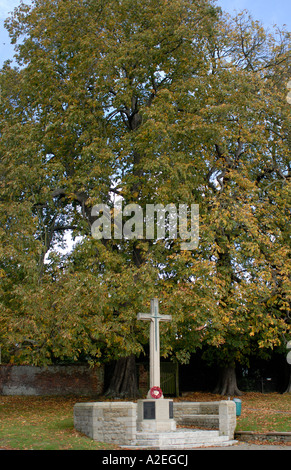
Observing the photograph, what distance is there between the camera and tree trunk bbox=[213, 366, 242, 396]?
2280 centimetres

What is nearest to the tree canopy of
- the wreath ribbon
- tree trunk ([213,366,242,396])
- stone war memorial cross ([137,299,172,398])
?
tree trunk ([213,366,242,396])

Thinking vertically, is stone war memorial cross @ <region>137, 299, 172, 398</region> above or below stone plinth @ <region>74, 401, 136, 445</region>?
above

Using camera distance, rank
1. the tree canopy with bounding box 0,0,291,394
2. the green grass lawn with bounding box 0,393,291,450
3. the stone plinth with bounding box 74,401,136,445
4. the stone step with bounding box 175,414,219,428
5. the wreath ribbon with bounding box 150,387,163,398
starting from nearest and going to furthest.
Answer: the green grass lawn with bounding box 0,393,291,450, the stone plinth with bounding box 74,401,136,445, the wreath ribbon with bounding box 150,387,163,398, the stone step with bounding box 175,414,219,428, the tree canopy with bounding box 0,0,291,394

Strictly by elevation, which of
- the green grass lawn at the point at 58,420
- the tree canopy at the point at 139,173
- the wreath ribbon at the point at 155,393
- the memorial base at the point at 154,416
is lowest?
the green grass lawn at the point at 58,420

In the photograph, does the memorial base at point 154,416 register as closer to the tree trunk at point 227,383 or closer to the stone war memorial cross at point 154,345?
the stone war memorial cross at point 154,345

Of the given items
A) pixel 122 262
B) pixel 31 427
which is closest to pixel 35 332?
pixel 31 427

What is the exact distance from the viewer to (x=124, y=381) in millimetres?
20609

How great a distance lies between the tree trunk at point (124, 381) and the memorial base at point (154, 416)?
7324mm

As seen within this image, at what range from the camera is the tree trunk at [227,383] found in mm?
22797

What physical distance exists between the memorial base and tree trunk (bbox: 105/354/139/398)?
732cm

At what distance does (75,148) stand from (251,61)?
9.27 m

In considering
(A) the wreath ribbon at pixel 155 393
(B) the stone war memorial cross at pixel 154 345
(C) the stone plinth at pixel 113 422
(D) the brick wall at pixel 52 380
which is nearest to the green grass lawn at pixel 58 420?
(C) the stone plinth at pixel 113 422

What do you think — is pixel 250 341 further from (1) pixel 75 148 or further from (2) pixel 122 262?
(1) pixel 75 148

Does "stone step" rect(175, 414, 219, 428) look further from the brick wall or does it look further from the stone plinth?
the brick wall
